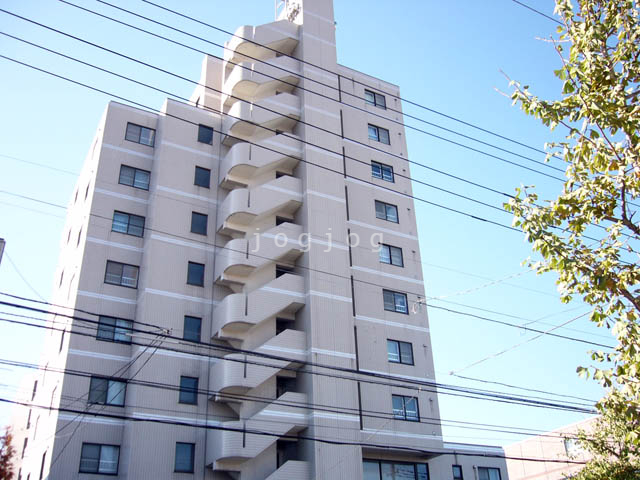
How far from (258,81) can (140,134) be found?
8101 mm

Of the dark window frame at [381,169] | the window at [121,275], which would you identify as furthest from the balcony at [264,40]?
the window at [121,275]

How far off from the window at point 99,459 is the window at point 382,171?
76.2ft

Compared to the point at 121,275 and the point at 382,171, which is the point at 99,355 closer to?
the point at 121,275

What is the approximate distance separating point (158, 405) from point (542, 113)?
926 inches

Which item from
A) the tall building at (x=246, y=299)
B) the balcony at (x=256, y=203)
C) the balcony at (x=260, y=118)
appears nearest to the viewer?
the tall building at (x=246, y=299)

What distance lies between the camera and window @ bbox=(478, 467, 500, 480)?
38.4 metres

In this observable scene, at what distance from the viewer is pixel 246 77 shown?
4069cm

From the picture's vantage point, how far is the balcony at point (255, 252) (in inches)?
1401

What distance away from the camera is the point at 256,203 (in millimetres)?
37406

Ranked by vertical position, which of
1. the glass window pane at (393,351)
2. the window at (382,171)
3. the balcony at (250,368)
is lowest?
the balcony at (250,368)

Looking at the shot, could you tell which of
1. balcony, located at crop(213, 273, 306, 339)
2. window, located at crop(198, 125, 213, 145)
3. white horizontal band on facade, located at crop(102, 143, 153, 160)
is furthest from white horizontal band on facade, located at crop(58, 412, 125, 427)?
Answer: window, located at crop(198, 125, 213, 145)

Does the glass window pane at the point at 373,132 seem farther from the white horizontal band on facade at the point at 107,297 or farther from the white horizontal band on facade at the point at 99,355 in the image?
the white horizontal band on facade at the point at 99,355

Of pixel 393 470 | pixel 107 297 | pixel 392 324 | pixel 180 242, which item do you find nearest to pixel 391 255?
pixel 392 324

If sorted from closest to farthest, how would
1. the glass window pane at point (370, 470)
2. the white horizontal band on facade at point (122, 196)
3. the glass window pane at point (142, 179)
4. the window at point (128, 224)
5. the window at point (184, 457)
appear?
1. the window at point (184, 457)
2. the glass window pane at point (370, 470)
3. the window at point (128, 224)
4. the white horizontal band on facade at point (122, 196)
5. the glass window pane at point (142, 179)
